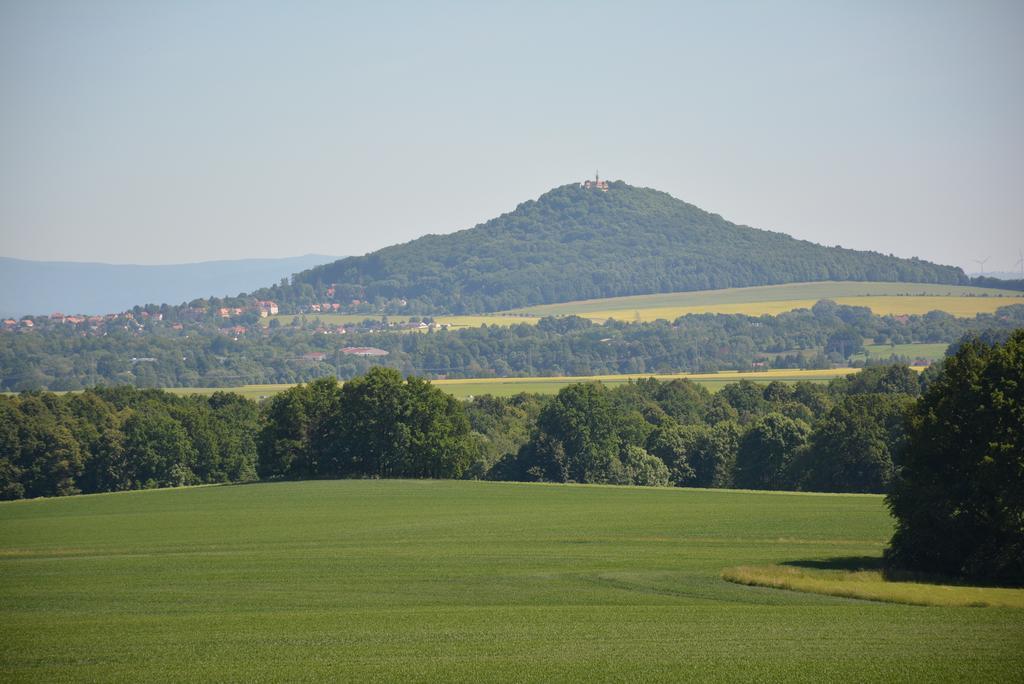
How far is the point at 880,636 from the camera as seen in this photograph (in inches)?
1255

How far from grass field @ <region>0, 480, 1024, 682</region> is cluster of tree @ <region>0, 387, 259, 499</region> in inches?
1121

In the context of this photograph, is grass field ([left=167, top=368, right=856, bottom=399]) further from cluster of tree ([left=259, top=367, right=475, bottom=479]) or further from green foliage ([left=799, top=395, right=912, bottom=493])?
A: green foliage ([left=799, top=395, right=912, bottom=493])

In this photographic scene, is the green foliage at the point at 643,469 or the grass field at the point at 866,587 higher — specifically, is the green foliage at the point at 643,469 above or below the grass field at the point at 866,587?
below

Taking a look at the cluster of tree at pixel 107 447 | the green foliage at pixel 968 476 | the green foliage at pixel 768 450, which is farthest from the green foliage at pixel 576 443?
the green foliage at pixel 968 476

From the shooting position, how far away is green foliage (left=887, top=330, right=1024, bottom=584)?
1676 inches

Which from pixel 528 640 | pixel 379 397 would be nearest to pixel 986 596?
pixel 528 640

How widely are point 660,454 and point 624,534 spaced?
52.1m

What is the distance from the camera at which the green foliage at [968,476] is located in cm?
4256

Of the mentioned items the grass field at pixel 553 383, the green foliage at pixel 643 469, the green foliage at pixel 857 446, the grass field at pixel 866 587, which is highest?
the grass field at pixel 553 383

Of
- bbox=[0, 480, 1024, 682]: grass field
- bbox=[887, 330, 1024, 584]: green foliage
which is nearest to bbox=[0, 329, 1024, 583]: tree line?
bbox=[0, 480, 1024, 682]: grass field

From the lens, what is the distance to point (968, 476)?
44250 millimetres

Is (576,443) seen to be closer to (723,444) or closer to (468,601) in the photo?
(723,444)

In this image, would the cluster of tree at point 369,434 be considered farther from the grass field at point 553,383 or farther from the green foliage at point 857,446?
the grass field at point 553,383

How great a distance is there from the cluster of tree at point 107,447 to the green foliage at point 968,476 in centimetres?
7122
